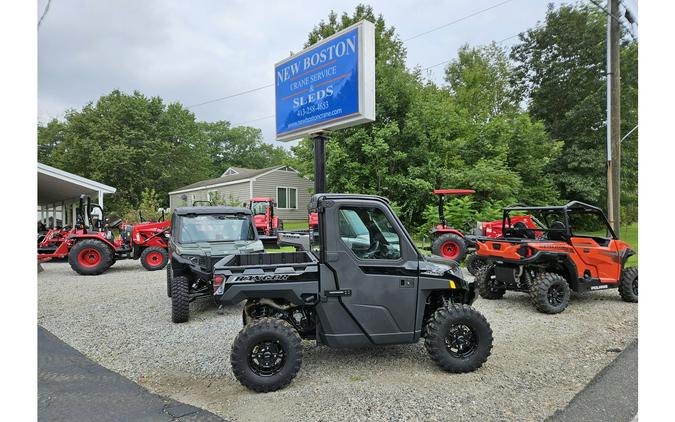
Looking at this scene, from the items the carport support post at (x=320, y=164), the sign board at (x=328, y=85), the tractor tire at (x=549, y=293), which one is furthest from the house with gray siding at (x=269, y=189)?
the tractor tire at (x=549, y=293)

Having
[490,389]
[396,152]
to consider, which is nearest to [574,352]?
[490,389]

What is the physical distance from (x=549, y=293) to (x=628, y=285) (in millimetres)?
1826

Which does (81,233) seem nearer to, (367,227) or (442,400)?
(367,227)

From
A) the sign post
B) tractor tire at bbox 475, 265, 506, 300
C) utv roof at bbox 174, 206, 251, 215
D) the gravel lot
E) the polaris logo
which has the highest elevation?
the sign post

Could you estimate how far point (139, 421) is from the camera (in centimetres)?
321

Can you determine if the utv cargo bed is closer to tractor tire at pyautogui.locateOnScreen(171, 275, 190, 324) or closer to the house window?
tractor tire at pyautogui.locateOnScreen(171, 275, 190, 324)

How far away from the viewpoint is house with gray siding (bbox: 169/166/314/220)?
27016mm

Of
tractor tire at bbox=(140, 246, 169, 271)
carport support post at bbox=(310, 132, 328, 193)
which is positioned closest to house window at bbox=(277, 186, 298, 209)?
tractor tire at bbox=(140, 246, 169, 271)

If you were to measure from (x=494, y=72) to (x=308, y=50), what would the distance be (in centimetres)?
2822

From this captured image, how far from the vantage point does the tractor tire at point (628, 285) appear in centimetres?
707

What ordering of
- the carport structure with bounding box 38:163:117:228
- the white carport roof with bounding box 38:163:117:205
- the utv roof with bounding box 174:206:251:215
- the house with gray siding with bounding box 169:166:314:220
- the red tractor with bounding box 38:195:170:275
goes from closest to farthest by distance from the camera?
the utv roof with bounding box 174:206:251:215 → the red tractor with bounding box 38:195:170:275 → the white carport roof with bounding box 38:163:117:205 → the carport structure with bounding box 38:163:117:228 → the house with gray siding with bounding box 169:166:314:220

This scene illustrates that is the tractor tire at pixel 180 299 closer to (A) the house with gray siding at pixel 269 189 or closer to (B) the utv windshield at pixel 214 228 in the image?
(B) the utv windshield at pixel 214 228

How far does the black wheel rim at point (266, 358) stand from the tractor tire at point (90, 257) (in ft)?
30.5

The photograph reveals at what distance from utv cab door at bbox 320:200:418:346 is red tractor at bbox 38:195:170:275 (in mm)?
9370
